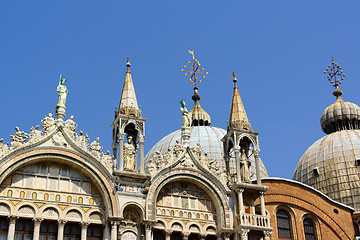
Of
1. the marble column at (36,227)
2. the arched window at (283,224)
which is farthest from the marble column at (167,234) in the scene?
the arched window at (283,224)

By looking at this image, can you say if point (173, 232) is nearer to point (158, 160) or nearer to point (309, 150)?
point (158, 160)

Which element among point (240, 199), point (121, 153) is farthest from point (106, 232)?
point (240, 199)

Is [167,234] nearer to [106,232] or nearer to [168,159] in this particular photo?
[106,232]

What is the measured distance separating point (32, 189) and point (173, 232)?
6.58 meters

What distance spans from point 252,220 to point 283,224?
656cm

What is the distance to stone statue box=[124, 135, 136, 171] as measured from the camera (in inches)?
1193

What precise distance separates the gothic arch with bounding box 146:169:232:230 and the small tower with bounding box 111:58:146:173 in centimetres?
108

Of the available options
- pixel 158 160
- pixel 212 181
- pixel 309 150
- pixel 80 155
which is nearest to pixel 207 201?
pixel 212 181

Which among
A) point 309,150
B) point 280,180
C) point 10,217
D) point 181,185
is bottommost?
point 10,217

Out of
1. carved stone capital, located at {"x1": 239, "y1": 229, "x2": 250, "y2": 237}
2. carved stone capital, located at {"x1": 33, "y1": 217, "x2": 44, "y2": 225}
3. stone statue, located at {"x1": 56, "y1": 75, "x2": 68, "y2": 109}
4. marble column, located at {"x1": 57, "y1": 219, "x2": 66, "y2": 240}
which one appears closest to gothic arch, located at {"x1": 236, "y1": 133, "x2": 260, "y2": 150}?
carved stone capital, located at {"x1": 239, "y1": 229, "x2": 250, "y2": 237}

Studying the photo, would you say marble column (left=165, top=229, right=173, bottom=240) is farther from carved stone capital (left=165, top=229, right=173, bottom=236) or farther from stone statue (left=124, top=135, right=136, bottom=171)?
stone statue (left=124, top=135, right=136, bottom=171)

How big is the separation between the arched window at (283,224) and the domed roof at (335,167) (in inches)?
561

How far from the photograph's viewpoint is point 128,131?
31.8 meters

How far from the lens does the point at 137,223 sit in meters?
29.3
